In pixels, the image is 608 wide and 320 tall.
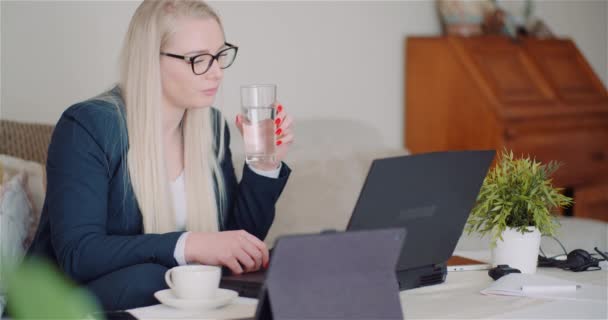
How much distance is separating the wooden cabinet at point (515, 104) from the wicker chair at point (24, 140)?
75.4 inches

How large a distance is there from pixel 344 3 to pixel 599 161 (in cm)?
154

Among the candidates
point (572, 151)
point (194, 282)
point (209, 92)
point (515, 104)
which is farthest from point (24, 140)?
point (572, 151)

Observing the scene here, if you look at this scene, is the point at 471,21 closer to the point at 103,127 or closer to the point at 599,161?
the point at 599,161

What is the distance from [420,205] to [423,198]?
13 mm

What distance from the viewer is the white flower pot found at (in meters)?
1.46

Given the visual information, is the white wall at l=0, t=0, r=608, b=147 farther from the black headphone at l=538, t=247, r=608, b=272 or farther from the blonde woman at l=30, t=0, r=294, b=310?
the black headphone at l=538, t=247, r=608, b=272

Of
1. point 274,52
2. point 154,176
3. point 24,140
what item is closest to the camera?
point 154,176

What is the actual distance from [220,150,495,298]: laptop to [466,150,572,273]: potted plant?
123mm

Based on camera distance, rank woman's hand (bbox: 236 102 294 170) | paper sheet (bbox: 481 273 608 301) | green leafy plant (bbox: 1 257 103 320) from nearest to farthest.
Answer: green leafy plant (bbox: 1 257 103 320), paper sheet (bbox: 481 273 608 301), woman's hand (bbox: 236 102 294 170)

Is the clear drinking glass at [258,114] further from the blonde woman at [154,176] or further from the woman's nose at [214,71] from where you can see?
the woman's nose at [214,71]

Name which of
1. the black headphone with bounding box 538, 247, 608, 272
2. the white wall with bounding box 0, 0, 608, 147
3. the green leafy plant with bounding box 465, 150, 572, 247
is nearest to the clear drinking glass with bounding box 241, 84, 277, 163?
the green leafy plant with bounding box 465, 150, 572, 247

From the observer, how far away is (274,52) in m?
3.18

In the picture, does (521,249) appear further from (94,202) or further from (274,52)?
(274,52)

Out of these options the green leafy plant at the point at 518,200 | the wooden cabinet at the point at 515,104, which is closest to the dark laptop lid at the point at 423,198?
the green leafy plant at the point at 518,200
